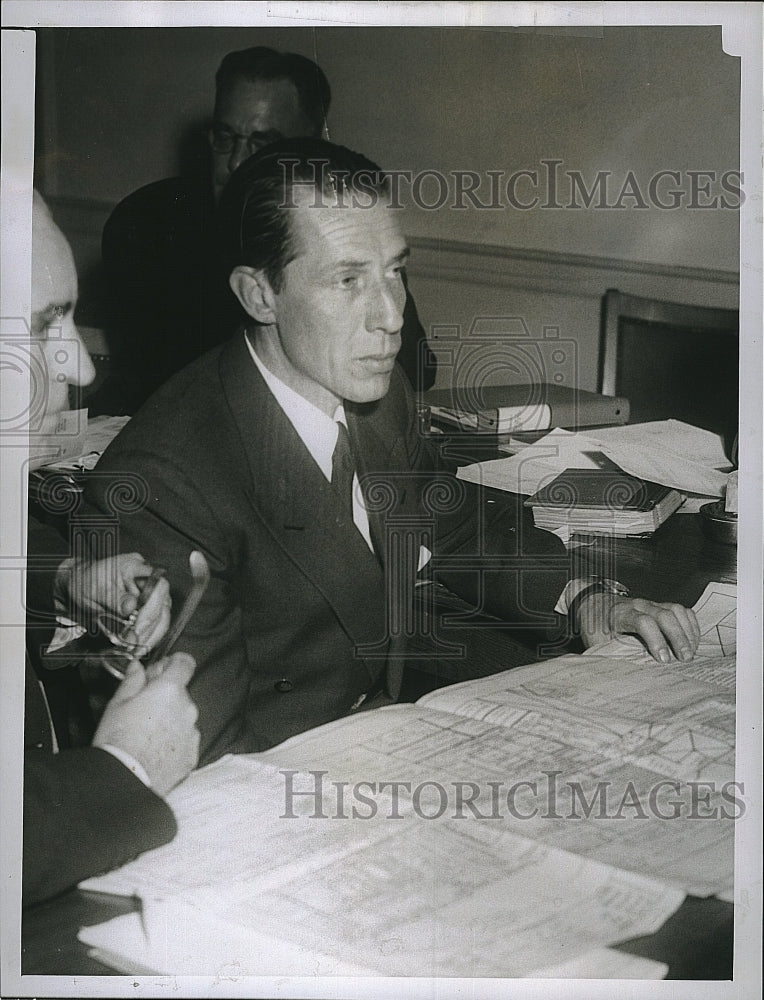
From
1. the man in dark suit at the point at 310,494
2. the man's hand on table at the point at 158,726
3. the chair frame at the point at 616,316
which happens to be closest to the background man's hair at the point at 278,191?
the man in dark suit at the point at 310,494

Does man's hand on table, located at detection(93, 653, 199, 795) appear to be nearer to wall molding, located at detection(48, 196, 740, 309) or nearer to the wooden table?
the wooden table

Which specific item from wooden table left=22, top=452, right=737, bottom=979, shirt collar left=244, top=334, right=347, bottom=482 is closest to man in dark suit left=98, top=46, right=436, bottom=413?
shirt collar left=244, top=334, right=347, bottom=482

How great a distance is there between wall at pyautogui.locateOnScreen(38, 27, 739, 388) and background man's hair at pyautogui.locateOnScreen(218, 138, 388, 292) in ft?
0.13

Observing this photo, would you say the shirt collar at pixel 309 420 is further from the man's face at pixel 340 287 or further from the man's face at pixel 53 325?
the man's face at pixel 53 325

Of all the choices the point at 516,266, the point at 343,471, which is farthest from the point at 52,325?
the point at 516,266

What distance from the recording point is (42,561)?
1.61 metres

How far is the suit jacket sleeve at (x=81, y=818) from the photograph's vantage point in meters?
1.57

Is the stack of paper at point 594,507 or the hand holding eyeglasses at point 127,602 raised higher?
the stack of paper at point 594,507

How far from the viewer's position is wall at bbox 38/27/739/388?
1.58 meters

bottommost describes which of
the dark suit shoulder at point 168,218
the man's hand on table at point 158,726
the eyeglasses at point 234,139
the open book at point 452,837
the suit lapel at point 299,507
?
the open book at point 452,837

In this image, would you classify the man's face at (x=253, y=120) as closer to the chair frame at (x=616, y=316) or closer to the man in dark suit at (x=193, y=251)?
the man in dark suit at (x=193, y=251)

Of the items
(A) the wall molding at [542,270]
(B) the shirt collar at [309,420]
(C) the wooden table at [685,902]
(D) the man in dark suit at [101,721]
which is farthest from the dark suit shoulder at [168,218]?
(C) the wooden table at [685,902]

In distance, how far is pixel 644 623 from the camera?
5.27 feet

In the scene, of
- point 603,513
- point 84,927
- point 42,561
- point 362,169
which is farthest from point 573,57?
point 84,927
